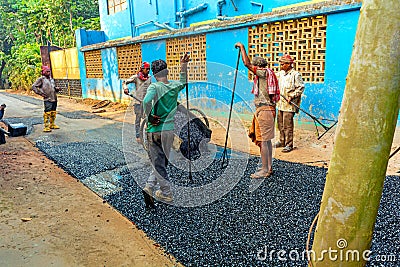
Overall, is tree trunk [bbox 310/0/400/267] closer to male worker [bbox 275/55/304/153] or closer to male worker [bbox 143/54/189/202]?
male worker [bbox 143/54/189/202]

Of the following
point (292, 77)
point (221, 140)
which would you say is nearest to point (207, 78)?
point (221, 140)

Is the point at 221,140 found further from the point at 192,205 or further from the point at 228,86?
the point at 192,205

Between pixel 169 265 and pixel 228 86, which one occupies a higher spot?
pixel 228 86

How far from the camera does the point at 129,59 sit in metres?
12.4

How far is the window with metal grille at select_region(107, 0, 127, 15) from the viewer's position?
14.8 metres

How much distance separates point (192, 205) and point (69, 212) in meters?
1.43

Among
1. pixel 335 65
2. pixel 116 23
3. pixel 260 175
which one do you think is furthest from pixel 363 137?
pixel 116 23

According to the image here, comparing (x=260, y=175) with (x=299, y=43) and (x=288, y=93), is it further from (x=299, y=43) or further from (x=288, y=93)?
(x=299, y=43)

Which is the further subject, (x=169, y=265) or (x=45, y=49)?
(x=45, y=49)

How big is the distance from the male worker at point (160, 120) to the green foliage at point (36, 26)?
17562mm

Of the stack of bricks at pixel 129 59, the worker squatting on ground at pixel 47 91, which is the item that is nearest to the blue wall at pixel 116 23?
the stack of bricks at pixel 129 59

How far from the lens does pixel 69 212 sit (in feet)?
12.5

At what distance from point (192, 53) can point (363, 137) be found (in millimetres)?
8457

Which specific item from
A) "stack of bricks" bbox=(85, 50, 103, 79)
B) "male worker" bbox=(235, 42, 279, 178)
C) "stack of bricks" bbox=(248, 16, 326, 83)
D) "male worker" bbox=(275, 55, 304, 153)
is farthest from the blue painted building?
"male worker" bbox=(235, 42, 279, 178)
